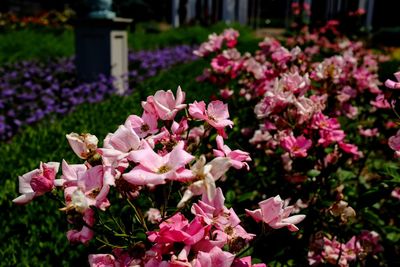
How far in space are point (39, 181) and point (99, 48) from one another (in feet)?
19.4

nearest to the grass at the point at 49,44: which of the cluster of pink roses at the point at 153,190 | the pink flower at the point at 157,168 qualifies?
the cluster of pink roses at the point at 153,190

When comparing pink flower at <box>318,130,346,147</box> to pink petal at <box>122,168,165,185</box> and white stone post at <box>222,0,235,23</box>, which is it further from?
white stone post at <box>222,0,235,23</box>

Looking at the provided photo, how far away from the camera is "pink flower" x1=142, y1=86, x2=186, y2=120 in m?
1.12

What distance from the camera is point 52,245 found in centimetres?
199

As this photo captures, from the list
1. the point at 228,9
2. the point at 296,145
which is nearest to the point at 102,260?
the point at 296,145

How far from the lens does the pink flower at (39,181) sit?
958mm

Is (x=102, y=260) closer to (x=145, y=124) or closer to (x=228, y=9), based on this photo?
(x=145, y=124)

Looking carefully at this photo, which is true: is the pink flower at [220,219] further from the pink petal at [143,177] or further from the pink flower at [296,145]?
the pink flower at [296,145]

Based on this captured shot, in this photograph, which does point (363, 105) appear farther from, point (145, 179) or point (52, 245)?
point (145, 179)

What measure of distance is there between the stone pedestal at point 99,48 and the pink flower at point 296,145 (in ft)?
16.1

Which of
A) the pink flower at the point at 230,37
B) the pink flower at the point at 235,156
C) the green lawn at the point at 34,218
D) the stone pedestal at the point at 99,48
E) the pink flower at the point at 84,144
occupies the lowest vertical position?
the green lawn at the point at 34,218

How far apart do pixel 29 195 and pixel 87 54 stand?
593 cm

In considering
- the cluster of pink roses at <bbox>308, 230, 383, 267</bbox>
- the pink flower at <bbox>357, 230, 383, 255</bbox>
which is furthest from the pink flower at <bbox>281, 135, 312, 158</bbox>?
the pink flower at <bbox>357, 230, 383, 255</bbox>

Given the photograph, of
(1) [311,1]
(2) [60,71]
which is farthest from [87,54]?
(1) [311,1]
